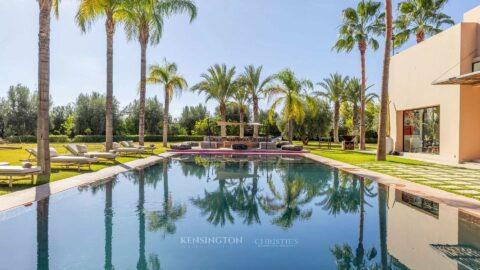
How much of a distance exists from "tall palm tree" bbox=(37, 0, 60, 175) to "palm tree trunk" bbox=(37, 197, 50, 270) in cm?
439

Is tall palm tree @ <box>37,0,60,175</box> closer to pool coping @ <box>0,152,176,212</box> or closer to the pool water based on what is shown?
pool coping @ <box>0,152,176,212</box>

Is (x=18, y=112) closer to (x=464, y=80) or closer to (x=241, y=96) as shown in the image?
(x=241, y=96)

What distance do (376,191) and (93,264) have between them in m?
7.89

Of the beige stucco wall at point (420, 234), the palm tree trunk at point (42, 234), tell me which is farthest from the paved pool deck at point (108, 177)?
the beige stucco wall at point (420, 234)

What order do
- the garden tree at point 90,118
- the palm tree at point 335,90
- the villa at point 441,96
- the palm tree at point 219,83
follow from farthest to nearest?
the garden tree at point 90,118
the palm tree at point 335,90
the palm tree at point 219,83
the villa at point 441,96

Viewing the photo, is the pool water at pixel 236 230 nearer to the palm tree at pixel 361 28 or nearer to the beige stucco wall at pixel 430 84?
the beige stucco wall at pixel 430 84

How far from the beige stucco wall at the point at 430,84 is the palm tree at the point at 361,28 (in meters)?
3.38

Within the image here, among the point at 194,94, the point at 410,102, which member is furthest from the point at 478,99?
the point at 194,94

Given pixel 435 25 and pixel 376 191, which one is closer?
pixel 376 191

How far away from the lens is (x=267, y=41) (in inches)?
1211

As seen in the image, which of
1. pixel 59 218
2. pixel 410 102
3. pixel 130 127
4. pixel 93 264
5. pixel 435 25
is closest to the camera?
pixel 93 264

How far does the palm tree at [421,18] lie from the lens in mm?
25625

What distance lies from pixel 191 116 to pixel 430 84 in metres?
38.6

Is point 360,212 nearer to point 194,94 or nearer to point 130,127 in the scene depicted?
point 194,94
